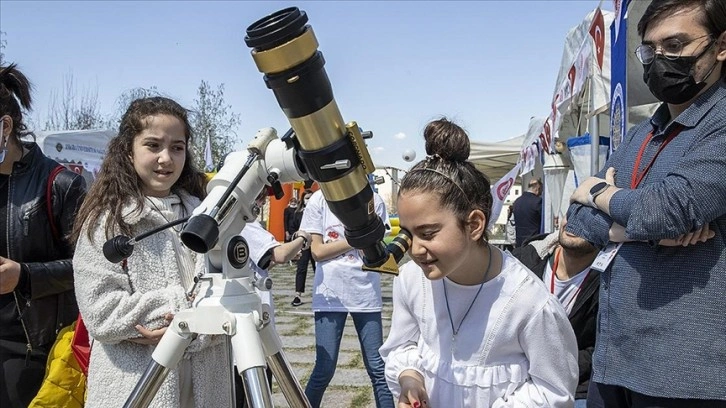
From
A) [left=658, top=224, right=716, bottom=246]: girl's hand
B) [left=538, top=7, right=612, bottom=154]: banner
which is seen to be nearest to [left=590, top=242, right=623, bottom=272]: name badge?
[left=658, top=224, right=716, bottom=246]: girl's hand

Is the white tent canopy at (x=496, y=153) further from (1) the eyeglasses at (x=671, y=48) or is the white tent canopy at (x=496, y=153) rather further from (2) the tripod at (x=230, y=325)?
(2) the tripod at (x=230, y=325)

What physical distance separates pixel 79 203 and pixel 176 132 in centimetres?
58

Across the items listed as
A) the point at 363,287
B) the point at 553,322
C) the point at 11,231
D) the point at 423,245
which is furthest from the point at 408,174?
the point at 363,287

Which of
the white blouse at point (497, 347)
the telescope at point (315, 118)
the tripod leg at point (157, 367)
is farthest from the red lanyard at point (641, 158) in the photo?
the tripod leg at point (157, 367)

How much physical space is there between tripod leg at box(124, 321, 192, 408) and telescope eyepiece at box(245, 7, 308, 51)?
0.73 meters

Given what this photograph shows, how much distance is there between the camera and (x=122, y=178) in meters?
2.20

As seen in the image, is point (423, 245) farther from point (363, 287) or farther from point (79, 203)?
point (363, 287)

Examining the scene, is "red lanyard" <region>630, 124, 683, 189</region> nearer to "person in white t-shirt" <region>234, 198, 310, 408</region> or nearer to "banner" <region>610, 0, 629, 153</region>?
"banner" <region>610, 0, 629, 153</region>

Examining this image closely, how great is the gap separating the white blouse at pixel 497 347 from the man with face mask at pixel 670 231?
0.19 metres

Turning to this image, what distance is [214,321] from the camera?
5.02 feet

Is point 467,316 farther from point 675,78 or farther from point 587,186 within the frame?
point 675,78

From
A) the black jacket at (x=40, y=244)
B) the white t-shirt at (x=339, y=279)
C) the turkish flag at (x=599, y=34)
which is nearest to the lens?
the black jacket at (x=40, y=244)

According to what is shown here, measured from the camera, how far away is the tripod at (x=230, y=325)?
4.83 ft

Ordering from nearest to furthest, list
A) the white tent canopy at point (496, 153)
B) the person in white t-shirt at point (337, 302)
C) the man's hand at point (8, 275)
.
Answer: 1. the man's hand at point (8, 275)
2. the person in white t-shirt at point (337, 302)
3. the white tent canopy at point (496, 153)
